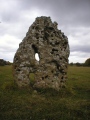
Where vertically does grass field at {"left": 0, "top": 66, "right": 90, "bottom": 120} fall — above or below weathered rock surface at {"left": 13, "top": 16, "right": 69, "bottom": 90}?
below

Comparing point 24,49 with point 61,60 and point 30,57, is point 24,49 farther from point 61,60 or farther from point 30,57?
point 61,60

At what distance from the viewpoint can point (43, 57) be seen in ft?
53.8

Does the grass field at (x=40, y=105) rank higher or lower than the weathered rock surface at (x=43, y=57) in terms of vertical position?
lower

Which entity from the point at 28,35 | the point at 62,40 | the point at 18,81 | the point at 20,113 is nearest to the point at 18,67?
the point at 18,81

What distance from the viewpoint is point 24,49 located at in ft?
54.3

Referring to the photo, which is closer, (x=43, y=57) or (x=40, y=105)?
(x=40, y=105)

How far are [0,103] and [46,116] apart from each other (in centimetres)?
345

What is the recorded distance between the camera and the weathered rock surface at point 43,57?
16016 millimetres

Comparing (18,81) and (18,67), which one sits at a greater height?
(18,67)

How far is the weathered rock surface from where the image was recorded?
631 inches

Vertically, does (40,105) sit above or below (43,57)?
below

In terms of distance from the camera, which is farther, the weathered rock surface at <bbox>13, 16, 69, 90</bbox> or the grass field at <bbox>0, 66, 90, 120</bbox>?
the weathered rock surface at <bbox>13, 16, 69, 90</bbox>

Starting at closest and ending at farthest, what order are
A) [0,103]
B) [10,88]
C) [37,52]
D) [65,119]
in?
[65,119] → [0,103] → [10,88] → [37,52]

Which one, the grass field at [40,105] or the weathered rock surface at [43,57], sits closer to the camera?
the grass field at [40,105]
